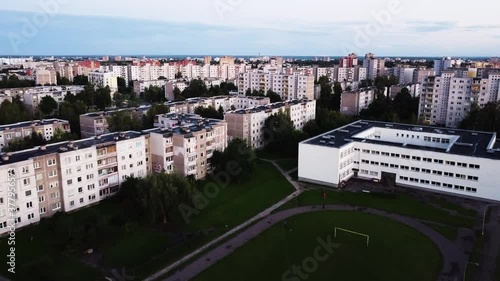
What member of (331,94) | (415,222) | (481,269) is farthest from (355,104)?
(481,269)

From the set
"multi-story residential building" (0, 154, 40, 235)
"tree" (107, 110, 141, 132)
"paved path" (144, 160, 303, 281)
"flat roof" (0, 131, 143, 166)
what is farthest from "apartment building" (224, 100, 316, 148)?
"multi-story residential building" (0, 154, 40, 235)

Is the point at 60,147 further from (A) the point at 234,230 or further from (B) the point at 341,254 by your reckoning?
(B) the point at 341,254

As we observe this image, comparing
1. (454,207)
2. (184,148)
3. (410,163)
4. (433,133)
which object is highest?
(433,133)

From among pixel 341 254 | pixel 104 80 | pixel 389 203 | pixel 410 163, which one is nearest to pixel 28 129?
pixel 341 254

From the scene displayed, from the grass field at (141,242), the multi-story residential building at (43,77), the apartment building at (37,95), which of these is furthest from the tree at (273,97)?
the multi-story residential building at (43,77)

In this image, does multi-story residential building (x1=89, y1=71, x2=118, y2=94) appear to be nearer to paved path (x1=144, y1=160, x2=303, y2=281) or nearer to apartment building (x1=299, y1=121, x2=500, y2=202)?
paved path (x1=144, y1=160, x2=303, y2=281)

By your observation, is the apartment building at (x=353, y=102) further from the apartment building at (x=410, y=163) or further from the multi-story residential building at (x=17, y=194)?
the multi-story residential building at (x=17, y=194)
